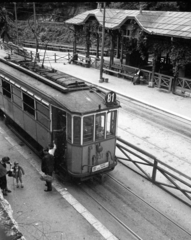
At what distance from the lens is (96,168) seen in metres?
8.23

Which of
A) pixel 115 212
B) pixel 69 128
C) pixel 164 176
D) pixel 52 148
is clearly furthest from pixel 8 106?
pixel 164 176

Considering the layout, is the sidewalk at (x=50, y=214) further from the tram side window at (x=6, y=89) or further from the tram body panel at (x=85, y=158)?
the tram side window at (x=6, y=89)

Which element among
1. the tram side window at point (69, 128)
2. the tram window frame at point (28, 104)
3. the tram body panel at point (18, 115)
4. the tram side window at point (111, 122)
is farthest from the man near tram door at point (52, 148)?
the tram body panel at point (18, 115)

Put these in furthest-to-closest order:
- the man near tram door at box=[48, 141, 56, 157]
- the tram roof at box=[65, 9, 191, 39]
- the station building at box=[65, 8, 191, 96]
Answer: the station building at box=[65, 8, 191, 96] → the tram roof at box=[65, 9, 191, 39] → the man near tram door at box=[48, 141, 56, 157]

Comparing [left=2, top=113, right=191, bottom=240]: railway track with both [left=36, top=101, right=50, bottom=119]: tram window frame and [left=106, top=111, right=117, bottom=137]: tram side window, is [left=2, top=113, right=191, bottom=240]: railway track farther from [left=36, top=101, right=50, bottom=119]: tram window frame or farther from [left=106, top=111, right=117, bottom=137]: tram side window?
[left=36, top=101, right=50, bottom=119]: tram window frame

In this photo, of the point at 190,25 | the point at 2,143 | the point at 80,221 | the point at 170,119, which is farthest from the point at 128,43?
the point at 80,221

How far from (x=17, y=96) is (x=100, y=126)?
4.37 metres

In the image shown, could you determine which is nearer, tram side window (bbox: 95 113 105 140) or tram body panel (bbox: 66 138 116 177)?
tram body panel (bbox: 66 138 116 177)

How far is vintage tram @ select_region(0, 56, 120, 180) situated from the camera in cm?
791

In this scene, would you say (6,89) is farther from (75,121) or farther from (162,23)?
(162,23)

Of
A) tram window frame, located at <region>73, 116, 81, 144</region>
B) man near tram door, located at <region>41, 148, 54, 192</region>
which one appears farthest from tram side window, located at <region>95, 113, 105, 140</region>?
man near tram door, located at <region>41, 148, 54, 192</region>

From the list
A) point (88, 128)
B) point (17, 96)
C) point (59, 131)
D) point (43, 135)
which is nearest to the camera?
point (88, 128)

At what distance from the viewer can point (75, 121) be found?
25.5 feet

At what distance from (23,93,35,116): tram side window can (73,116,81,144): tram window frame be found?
103 inches
